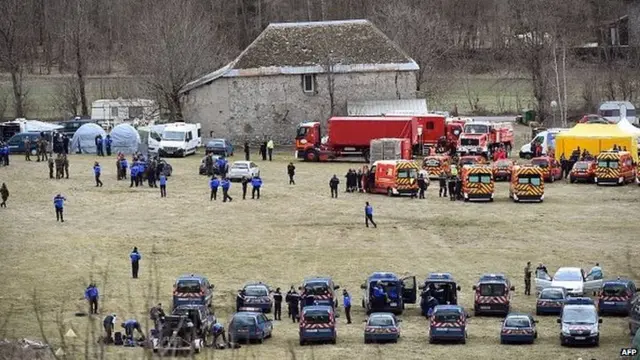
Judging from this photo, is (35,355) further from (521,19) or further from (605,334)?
(521,19)

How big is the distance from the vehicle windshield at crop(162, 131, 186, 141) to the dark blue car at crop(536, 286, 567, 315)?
34.4 m

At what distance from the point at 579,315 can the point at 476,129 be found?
34800 millimetres

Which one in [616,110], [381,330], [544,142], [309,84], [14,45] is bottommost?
[381,330]

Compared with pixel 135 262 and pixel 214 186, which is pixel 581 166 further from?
pixel 135 262

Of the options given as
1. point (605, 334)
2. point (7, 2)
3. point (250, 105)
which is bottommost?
point (605, 334)

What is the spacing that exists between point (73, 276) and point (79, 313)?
20.2 feet

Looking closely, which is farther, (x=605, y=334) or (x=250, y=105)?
(x=250, y=105)

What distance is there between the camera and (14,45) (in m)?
93.1

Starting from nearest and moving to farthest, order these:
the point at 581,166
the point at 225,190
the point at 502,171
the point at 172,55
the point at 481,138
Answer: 1. the point at 225,190
2. the point at 581,166
3. the point at 502,171
4. the point at 481,138
5. the point at 172,55

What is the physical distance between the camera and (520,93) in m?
99.6

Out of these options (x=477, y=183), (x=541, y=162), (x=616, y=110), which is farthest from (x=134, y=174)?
(x=616, y=110)

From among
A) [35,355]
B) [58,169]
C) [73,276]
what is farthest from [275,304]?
[58,169]

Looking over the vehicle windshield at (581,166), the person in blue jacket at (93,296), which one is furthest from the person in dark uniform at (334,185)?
the person in blue jacket at (93,296)

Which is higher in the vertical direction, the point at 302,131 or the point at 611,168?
the point at 302,131
